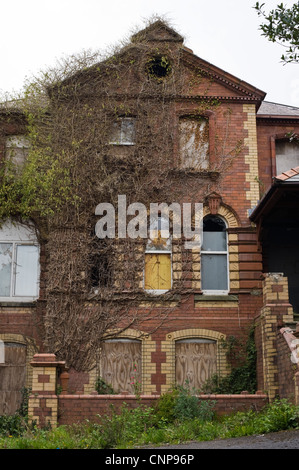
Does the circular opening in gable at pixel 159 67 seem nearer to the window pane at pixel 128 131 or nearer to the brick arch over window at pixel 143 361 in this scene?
the window pane at pixel 128 131

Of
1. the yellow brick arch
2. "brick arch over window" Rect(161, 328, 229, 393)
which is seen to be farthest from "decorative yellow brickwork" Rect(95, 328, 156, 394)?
the yellow brick arch

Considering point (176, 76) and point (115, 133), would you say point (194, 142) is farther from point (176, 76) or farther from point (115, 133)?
point (115, 133)

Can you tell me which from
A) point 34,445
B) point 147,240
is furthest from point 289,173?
point 34,445

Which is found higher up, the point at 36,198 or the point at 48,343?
the point at 36,198

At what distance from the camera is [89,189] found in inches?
671

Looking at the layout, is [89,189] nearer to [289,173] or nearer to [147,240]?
[147,240]

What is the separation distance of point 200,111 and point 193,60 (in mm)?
1595

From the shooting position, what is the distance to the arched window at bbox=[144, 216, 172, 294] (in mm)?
16891

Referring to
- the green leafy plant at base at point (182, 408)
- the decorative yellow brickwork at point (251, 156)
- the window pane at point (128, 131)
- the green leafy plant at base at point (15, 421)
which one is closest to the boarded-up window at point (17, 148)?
the window pane at point (128, 131)

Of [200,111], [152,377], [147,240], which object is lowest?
[152,377]

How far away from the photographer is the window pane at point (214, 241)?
17.3 metres

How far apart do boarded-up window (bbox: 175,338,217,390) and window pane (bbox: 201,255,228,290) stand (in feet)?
5.10

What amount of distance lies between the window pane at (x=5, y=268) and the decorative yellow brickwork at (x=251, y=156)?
693cm

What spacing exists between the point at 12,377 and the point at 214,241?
6.55 meters
